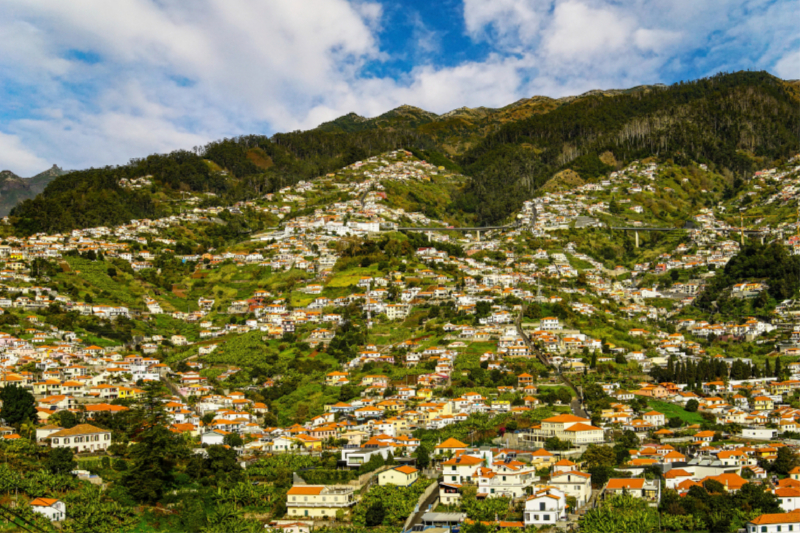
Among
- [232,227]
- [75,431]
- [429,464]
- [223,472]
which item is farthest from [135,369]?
[232,227]

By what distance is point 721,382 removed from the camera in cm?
5431

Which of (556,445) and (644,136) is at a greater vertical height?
(644,136)

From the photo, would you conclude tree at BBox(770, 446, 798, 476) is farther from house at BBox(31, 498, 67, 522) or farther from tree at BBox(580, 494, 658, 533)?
house at BBox(31, 498, 67, 522)

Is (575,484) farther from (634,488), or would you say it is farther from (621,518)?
(621,518)

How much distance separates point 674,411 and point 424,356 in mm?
19206

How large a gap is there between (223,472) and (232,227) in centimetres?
7363

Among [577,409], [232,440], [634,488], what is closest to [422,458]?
[634,488]

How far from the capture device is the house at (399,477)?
1428 inches

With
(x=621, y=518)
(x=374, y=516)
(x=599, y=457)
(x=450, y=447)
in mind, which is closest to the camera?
(x=621, y=518)

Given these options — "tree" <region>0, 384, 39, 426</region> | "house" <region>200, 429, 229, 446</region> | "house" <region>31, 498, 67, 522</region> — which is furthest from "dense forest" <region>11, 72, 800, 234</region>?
"house" <region>31, 498, 67, 522</region>

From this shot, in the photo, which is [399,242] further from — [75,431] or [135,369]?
[75,431]

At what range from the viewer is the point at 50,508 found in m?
29.8

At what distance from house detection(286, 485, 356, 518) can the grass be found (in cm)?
2340

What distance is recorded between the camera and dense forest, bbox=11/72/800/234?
A: 11881 cm
